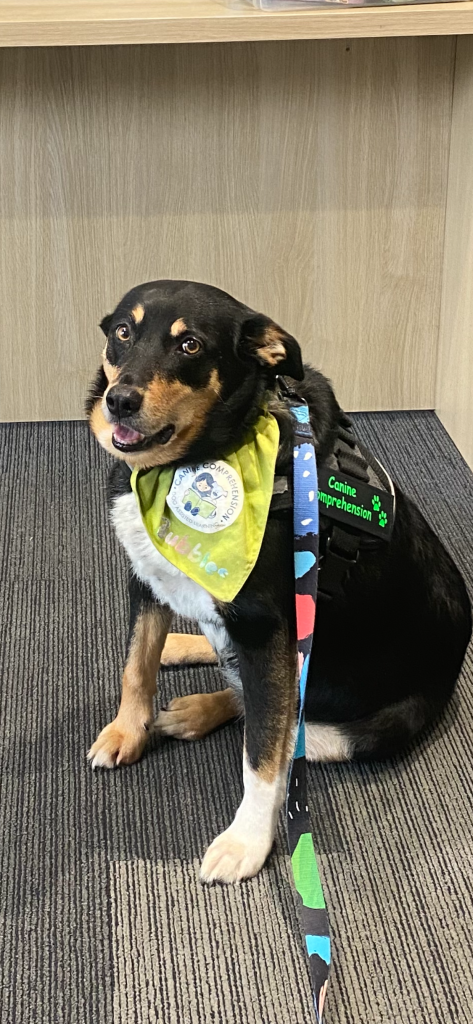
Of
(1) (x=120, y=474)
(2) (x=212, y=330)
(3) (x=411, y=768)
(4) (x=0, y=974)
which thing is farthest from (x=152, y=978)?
(2) (x=212, y=330)

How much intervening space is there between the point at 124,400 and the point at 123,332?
Result: 14 centimetres

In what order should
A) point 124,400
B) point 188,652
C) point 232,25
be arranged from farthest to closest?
1. point 232,25
2. point 188,652
3. point 124,400

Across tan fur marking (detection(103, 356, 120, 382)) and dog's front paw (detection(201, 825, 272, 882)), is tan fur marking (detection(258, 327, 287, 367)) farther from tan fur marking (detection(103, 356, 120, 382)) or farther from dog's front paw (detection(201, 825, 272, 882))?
dog's front paw (detection(201, 825, 272, 882))

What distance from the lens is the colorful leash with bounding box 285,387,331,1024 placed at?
133 centimetres

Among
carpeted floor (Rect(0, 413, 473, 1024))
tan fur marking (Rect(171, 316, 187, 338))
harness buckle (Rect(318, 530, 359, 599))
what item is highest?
tan fur marking (Rect(171, 316, 187, 338))

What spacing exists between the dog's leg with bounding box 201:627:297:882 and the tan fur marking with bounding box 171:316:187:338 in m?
0.43

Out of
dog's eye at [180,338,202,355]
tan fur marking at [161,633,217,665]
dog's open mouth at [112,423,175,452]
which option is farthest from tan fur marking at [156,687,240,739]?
dog's eye at [180,338,202,355]

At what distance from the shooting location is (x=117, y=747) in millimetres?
1614

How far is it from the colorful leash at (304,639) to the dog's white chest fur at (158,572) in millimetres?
132

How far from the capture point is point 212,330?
4.36 ft

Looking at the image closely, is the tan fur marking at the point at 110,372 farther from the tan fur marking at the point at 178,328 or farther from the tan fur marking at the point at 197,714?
the tan fur marking at the point at 197,714

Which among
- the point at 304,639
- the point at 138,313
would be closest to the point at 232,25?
Result: the point at 138,313

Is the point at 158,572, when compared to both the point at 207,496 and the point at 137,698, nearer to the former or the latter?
the point at 207,496

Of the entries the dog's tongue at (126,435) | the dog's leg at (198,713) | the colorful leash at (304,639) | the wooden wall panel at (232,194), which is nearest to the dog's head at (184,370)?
the dog's tongue at (126,435)
